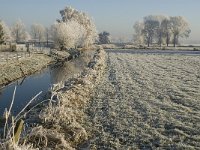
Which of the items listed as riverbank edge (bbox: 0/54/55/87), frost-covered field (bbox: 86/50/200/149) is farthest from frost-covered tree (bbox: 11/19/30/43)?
frost-covered field (bbox: 86/50/200/149)

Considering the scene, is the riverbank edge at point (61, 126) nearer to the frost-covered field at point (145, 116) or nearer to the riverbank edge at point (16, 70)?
the frost-covered field at point (145, 116)

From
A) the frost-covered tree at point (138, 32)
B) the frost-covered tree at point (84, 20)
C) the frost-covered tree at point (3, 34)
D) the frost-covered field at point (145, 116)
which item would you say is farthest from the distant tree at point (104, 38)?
the frost-covered field at point (145, 116)

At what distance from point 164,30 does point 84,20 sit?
51.7m

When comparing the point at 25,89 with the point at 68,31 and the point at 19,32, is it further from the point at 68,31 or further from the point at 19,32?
the point at 19,32

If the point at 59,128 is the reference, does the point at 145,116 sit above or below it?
below

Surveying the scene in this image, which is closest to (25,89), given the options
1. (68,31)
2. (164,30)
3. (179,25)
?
(68,31)

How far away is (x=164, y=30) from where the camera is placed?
548ft

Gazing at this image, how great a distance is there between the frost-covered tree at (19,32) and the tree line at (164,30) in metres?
51.6

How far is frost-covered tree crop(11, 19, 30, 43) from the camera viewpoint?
170750 mm

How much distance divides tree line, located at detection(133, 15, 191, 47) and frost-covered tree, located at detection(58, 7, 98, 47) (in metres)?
40.0

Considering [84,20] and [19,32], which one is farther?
[19,32]

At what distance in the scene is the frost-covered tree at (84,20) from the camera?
387 ft

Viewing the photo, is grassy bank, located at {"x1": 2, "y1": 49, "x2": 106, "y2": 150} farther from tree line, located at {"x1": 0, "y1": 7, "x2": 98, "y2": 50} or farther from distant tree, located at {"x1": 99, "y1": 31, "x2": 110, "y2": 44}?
distant tree, located at {"x1": 99, "y1": 31, "x2": 110, "y2": 44}

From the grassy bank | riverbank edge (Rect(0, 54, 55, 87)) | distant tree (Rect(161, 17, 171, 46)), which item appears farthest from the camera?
distant tree (Rect(161, 17, 171, 46))
